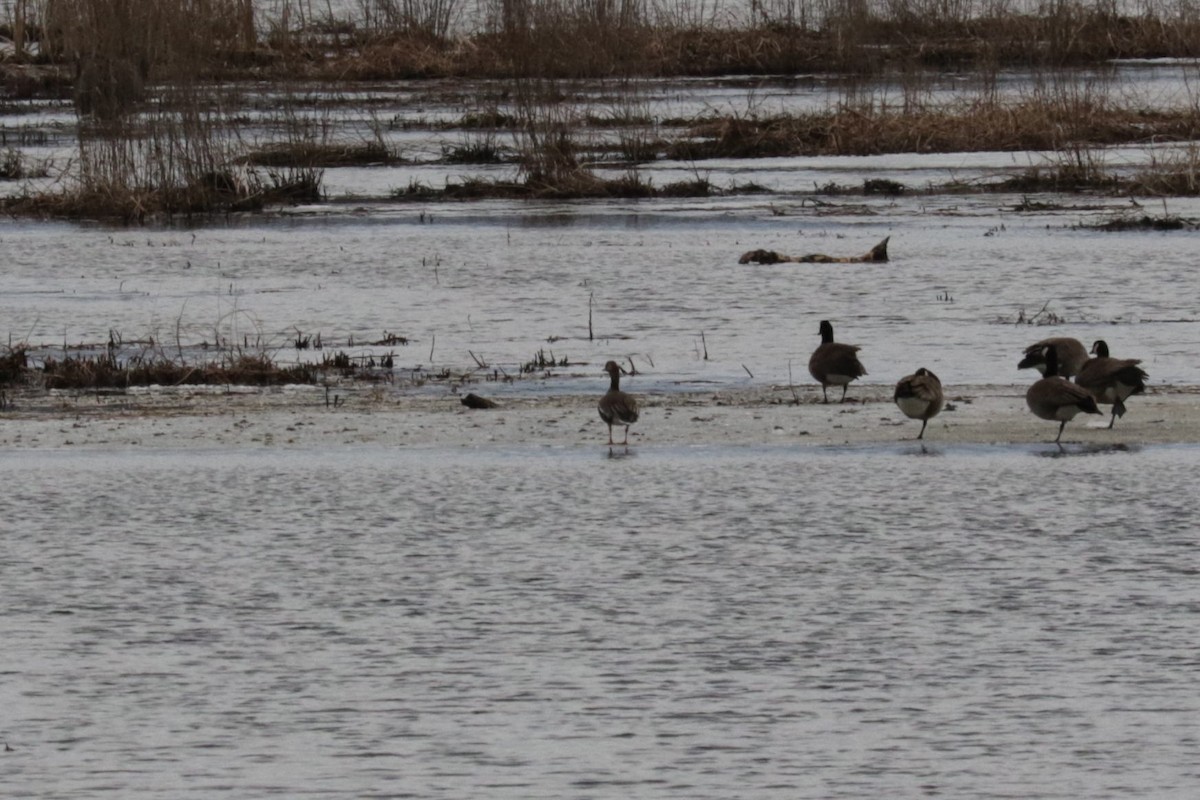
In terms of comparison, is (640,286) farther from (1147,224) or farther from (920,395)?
(920,395)

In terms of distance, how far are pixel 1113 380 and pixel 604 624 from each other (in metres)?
4.84

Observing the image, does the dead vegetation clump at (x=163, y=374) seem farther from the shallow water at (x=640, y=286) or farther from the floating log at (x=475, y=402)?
the floating log at (x=475, y=402)

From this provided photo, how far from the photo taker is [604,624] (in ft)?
25.2

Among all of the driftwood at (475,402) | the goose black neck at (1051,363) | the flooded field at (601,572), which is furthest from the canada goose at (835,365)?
the driftwood at (475,402)

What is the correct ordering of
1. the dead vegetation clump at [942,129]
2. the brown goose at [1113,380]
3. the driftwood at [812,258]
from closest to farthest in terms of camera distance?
the brown goose at [1113,380] < the driftwood at [812,258] < the dead vegetation clump at [942,129]

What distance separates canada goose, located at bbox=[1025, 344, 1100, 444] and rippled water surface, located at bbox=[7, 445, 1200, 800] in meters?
0.25

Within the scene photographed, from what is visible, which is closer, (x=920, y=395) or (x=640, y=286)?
(x=920, y=395)

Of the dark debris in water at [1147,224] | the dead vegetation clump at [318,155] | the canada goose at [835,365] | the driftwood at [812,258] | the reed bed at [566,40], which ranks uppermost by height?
the reed bed at [566,40]

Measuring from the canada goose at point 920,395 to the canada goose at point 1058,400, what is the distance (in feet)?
1.63

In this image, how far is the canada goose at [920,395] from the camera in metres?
11.0

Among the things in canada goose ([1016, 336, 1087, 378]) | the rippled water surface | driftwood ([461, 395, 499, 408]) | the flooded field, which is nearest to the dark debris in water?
the flooded field

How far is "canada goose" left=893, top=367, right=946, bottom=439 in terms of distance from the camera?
36.1ft

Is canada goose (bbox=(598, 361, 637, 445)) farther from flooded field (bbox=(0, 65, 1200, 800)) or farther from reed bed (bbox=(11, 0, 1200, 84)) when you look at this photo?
reed bed (bbox=(11, 0, 1200, 84))

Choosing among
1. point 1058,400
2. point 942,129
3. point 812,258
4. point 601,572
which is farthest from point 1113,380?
point 942,129
